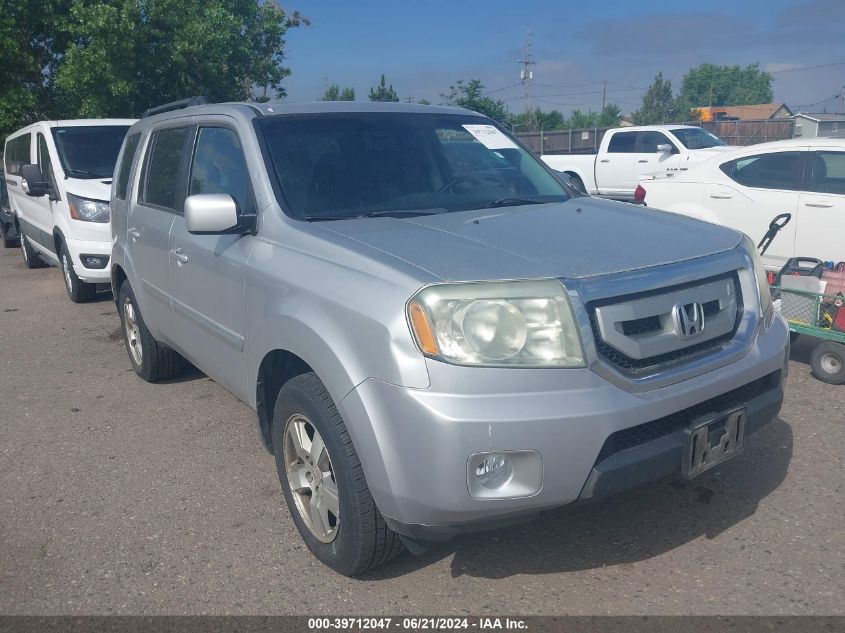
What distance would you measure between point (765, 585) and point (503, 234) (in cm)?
169

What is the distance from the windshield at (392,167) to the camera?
3723 mm

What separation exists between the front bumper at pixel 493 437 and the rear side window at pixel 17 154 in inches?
358

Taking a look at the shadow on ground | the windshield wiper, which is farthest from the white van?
the shadow on ground

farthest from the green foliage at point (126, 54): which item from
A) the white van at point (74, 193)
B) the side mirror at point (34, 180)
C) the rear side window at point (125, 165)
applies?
the rear side window at point (125, 165)

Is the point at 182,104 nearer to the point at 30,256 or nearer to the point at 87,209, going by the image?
the point at 87,209

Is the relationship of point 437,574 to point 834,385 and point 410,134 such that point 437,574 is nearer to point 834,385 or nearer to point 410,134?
point 410,134

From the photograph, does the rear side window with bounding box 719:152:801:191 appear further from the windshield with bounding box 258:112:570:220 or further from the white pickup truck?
the white pickup truck

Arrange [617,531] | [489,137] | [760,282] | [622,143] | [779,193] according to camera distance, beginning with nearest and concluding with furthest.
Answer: [760,282] < [617,531] < [489,137] < [779,193] < [622,143]

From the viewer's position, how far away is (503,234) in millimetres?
3236

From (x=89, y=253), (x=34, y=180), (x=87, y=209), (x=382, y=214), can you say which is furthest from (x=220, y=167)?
(x=34, y=180)

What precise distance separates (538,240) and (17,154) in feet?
34.1

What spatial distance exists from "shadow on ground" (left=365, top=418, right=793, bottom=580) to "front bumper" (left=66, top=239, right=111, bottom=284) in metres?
6.38

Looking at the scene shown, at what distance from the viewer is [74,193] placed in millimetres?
8664

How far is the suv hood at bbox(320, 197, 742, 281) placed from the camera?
2.83m
